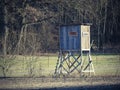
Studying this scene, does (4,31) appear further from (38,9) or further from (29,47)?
(29,47)

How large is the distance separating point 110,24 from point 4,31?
2585cm

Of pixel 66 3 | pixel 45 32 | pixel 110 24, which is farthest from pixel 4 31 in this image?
pixel 110 24

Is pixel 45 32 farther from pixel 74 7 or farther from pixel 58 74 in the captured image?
pixel 58 74

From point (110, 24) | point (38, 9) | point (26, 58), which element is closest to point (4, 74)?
point (26, 58)

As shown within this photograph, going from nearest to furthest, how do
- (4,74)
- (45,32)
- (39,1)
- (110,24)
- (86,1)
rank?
(4,74), (86,1), (39,1), (45,32), (110,24)

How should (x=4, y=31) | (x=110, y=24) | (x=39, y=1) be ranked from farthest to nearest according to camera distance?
(x=110, y=24), (x=4, y=31), (x=39, y=1)

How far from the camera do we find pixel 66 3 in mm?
30859

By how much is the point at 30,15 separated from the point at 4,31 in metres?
5.43

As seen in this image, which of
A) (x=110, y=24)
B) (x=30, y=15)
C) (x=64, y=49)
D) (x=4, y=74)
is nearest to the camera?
(x=4, y=74)

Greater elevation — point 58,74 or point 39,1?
point 39,1

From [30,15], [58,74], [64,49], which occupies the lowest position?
[58,74]

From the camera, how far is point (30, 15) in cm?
3469

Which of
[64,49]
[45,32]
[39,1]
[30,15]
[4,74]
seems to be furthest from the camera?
[45,32]

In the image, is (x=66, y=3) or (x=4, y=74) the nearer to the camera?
(x=4, y=74)
